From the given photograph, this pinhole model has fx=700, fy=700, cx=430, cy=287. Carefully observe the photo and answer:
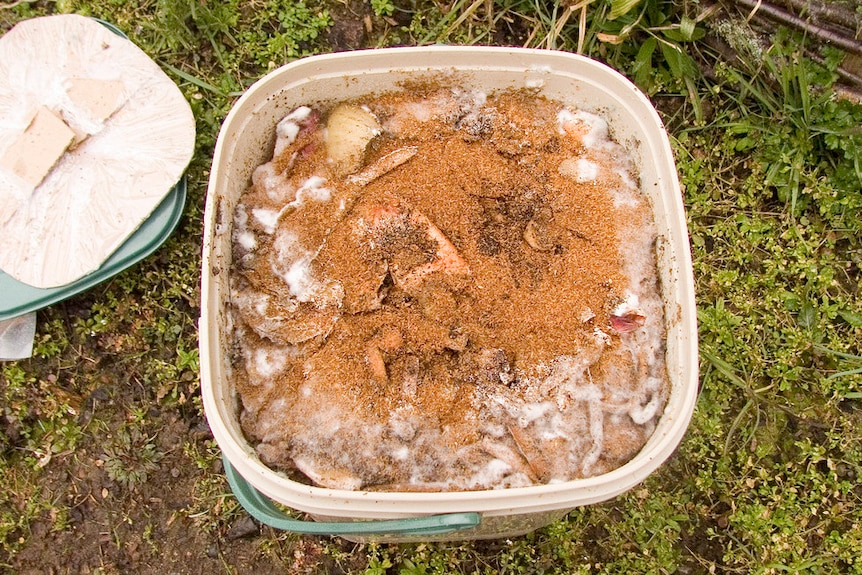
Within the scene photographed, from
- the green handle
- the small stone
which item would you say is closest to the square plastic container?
the green handle

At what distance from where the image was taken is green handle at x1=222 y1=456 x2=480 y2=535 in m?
1.12

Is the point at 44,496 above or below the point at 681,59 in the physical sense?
below

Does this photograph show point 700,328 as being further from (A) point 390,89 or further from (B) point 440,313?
(A) point 390,89

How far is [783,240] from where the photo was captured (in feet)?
5.83

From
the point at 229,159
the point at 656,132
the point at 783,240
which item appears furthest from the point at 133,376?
the point at 783,240

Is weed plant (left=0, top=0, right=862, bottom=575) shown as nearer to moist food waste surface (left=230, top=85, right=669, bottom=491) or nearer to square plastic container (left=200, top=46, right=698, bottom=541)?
square plastic container (left=200, top=46, right=698, bottom=541)

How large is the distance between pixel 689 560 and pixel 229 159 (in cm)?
137

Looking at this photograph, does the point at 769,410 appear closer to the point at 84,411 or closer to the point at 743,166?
the point at 743,166

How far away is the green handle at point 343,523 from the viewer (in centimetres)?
112

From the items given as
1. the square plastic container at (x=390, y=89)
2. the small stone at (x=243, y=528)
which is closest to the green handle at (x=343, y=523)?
the square plastic container at (x=390, y=89)

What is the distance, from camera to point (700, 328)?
173 cm

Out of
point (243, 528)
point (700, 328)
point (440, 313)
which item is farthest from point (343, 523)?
point (700, 328)

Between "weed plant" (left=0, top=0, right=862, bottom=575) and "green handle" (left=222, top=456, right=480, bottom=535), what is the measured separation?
0.40 meters

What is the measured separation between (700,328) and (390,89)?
95 centimetres
